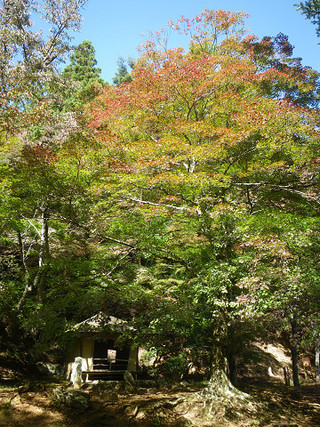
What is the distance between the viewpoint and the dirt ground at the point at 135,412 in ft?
22.3

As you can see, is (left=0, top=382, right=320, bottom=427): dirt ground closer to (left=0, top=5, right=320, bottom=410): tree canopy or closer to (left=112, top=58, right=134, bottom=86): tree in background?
(left=0, top=5, right=320, bottom=410): tree canopy

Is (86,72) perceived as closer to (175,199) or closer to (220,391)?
(175,199)

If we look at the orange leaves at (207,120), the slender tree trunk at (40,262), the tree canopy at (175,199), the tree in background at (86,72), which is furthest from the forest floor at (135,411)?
the tree in background at (86,72)

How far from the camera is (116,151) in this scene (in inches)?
409

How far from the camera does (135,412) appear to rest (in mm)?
7340

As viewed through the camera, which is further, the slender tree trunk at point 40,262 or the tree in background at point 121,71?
the tree in background at point 121,71

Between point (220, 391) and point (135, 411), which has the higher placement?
point (220, 391)

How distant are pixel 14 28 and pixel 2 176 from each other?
625 cm

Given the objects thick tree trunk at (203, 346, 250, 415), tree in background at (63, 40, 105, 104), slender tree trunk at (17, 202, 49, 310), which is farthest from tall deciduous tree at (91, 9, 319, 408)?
tree in background at (63, 40, 105, 104)

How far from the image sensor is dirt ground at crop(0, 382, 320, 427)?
680 cm

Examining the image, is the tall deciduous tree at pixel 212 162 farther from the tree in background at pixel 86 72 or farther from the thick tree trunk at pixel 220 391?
the tree in background at pixel 86 72

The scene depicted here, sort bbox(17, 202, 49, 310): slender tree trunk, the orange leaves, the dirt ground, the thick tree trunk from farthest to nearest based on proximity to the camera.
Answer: bbox(17, 202, 49, 310): slender tree trunk, the orange leaves, the thick tree trunk, the dirt ground

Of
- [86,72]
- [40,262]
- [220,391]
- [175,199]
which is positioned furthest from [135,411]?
[86,72]

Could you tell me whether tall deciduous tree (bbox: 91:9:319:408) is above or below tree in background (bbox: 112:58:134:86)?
below
